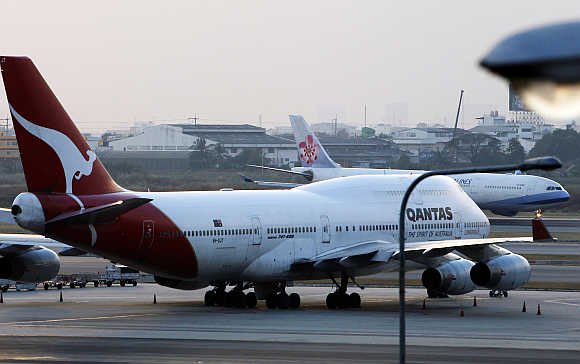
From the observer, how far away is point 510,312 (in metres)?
42.6

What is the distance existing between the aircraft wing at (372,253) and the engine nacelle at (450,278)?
769 millimetres

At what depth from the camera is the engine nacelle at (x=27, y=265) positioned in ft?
127

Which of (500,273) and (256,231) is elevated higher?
(256,231)

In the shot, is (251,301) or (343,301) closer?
(251,301)

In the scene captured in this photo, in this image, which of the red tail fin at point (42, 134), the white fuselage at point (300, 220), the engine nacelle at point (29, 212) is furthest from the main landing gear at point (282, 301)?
the engine nacelle at point (29, 212)

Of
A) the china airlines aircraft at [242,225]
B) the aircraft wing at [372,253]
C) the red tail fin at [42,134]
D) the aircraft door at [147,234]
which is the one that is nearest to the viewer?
the red tail fin at [42,134]

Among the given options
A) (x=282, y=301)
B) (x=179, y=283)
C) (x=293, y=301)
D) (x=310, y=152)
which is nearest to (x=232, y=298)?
(x=282, y=301)

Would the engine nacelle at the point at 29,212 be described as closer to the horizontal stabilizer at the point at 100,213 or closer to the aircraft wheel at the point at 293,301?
the horizontal stabilizer at the point at 100,213

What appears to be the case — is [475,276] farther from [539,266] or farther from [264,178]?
[264,178]

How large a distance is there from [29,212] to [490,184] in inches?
3189

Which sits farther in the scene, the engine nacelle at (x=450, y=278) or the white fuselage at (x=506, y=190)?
the white fuselage at (x=506, y=190)

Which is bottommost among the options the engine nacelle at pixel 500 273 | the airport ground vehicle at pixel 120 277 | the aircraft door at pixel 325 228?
the airport ground vehicle at pixel 120 277

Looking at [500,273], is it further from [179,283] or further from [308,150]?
[308,150]

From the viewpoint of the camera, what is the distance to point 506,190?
359ft
